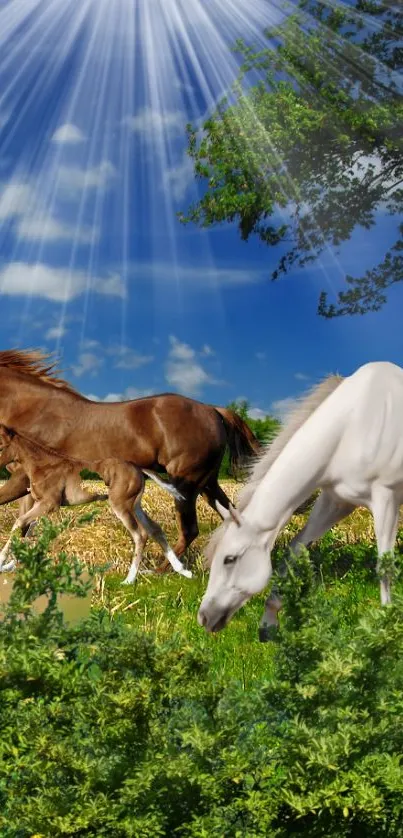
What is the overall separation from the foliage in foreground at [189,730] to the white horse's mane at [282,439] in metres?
2.55

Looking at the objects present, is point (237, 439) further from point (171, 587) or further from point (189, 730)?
point (189, 730)

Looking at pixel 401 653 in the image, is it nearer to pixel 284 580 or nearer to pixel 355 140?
pixel 284 580

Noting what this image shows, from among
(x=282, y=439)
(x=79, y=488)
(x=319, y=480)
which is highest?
(x=282, y=439)

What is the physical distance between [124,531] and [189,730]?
7.14 meters

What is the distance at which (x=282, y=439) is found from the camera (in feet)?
17.5

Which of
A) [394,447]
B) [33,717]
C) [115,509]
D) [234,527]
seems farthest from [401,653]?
[115,509]

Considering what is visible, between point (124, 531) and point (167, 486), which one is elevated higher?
point (167, 486)

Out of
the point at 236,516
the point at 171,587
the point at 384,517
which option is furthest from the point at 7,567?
the point at 384,517

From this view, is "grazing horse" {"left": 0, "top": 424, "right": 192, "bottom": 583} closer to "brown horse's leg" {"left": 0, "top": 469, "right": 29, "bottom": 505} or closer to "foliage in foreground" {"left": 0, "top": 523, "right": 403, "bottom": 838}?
"brown horse's leg" {"left": 0, "top": 469, "right": 29, "bottom": 505}

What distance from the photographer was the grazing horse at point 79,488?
7.27 m

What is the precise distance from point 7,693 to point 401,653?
1008 millimetres

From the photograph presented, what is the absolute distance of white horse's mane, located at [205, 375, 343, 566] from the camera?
5.01 meters

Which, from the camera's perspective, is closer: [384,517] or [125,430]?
[384,517]

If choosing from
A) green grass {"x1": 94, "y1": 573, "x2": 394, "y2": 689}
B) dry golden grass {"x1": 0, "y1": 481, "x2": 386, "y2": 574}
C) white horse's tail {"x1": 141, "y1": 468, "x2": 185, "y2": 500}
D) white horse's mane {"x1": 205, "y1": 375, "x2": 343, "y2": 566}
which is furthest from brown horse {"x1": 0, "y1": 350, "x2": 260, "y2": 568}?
white horse's mane {"x1": 205, "y1": 375, "x2": 343, "y2": 566}
